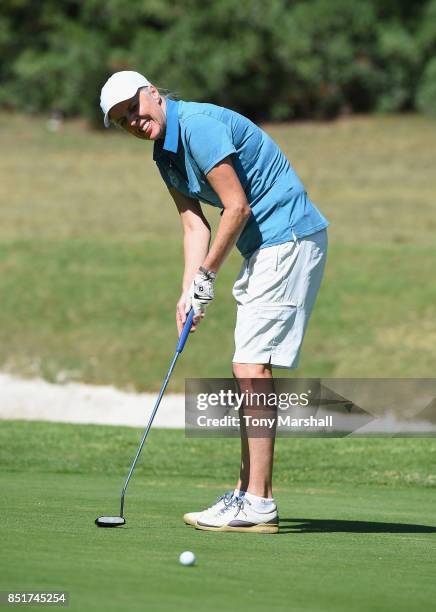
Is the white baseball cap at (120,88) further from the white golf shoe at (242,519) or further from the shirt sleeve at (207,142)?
the white golf shoe at (242,519)

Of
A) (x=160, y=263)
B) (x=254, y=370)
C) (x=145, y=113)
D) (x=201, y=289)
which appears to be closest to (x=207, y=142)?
(x=145, y=113)

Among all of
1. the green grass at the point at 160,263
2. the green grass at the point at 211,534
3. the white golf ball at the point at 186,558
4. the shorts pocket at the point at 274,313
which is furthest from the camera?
the green grass at the point at 160,263

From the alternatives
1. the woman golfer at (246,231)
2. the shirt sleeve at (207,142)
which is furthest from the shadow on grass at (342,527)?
the shirt sleeve at (207,142)

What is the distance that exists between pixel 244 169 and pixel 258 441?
105 centimetres

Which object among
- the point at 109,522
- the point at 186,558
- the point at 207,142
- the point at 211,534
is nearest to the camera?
the point at 186,558

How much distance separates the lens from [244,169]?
5.14m

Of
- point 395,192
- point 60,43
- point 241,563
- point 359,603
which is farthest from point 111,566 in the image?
point 60,43

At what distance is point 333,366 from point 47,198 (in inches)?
424

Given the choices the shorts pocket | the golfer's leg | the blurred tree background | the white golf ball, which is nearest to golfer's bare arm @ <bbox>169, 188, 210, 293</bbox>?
the shorts pocket

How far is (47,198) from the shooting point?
80.0 ft

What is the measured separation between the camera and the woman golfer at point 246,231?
497cm

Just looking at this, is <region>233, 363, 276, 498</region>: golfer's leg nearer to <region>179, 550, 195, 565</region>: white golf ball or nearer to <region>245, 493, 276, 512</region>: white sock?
<region>245, 493, 276, 512</region>: white sock

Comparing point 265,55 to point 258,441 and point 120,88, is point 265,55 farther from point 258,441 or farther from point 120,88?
point 258,441

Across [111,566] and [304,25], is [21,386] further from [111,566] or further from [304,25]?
[304,25]
